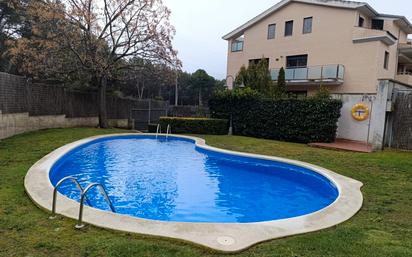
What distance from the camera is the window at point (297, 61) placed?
2205 centimetres

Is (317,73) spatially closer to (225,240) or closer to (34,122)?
(34,122)

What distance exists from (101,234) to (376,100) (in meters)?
11.8

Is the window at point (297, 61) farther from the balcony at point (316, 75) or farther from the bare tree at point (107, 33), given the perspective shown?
the bare tree at point (107, 33)

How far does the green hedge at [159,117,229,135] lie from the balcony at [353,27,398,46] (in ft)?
35.6

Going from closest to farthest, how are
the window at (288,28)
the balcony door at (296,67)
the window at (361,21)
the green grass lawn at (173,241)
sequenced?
the green grass lawn at (173,241) → the window at (361,21) → the balcony door at (296,67) → the window at (288,28)

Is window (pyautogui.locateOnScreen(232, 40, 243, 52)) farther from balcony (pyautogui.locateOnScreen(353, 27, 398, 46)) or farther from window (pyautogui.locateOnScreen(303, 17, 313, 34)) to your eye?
balcony (pyautogui.locateOnScreen(353, 27, 398, 46))

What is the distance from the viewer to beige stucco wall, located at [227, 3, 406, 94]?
19234 millimetres

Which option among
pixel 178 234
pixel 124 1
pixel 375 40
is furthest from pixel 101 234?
pixel 375 40

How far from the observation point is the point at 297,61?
22531 mm

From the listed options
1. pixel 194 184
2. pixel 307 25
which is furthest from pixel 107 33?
pixel 307 25

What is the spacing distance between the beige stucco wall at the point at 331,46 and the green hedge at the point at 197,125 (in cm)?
856

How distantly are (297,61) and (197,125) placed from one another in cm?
1057

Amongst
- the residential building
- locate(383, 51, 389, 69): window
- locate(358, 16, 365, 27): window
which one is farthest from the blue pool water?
locate(358, 16, 365, 27): window

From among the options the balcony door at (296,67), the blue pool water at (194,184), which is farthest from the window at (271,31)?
the blue pool water at (194,184)
